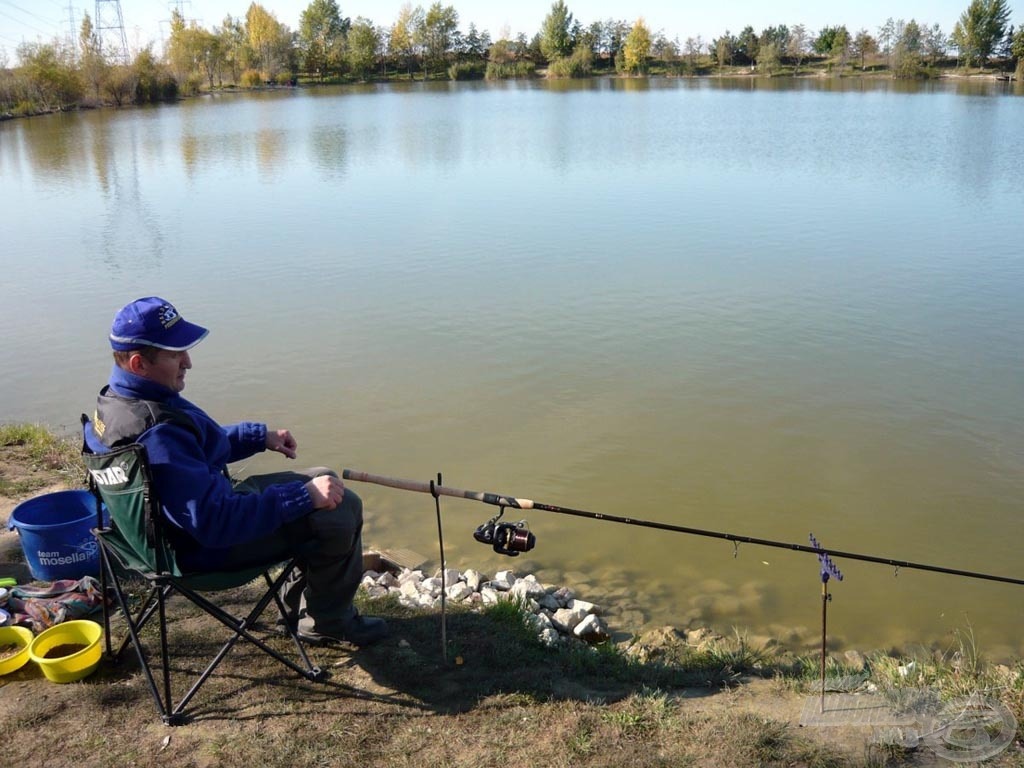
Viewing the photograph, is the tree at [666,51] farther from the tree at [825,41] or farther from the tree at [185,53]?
the tree at [185,53]

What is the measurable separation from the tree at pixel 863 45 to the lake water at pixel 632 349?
69161 millimetres

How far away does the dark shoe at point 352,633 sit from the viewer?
3240 millimetres

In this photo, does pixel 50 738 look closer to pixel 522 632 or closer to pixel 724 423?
pixel 522 632

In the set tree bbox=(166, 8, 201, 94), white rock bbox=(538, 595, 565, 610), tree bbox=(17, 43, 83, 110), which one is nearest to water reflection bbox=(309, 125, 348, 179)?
white rock bbox=(538, 595, 565, 610)

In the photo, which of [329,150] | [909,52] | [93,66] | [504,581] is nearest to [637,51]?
[909,52]

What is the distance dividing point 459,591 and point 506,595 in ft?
0.82

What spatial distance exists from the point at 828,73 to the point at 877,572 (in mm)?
80403

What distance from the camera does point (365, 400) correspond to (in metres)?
7.63

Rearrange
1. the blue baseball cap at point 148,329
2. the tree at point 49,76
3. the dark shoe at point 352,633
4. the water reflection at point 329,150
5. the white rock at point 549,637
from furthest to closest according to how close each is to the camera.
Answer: the tree at point 49,76
the water reflection at point 329,150
the white rock at point 549,637
the dark shoe at point 352,633
the blue baseball cap at point 148,329

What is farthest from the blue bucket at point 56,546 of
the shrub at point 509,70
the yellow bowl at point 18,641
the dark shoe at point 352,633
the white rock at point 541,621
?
the shrub at point 509,70

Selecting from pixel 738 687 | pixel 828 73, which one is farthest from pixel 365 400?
pixel 828 73

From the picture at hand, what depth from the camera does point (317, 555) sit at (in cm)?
303

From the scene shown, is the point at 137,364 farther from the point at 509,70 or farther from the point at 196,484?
the point at 509,70

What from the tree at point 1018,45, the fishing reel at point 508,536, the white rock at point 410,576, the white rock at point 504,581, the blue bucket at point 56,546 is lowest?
the white rock at point 504,581
